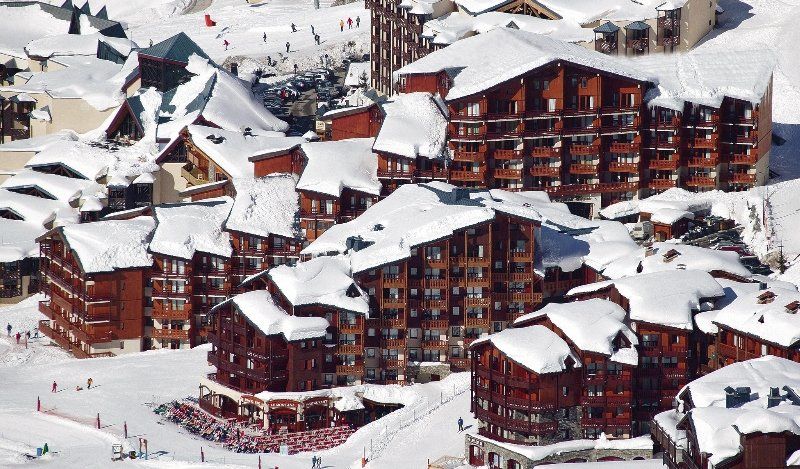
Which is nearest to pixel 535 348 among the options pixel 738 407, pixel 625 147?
pixel 738 407

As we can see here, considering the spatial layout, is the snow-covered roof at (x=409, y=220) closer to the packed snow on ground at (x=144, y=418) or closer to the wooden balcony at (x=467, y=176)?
the wooden balcony at (x=467, y=176)

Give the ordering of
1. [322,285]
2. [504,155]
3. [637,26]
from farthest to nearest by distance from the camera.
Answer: [637,26] < [504,155] < [322,285]

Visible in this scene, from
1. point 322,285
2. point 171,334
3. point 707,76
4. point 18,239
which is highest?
point 707,76

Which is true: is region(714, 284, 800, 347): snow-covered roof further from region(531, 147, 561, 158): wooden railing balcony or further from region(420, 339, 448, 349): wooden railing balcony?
region(531, 147, 561, 158): wooden railing balcony

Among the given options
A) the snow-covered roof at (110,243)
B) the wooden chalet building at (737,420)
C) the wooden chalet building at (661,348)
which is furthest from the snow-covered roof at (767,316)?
the snow-covered roof at (110,243)

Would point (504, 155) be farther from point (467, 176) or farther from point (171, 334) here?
point (171, 334)

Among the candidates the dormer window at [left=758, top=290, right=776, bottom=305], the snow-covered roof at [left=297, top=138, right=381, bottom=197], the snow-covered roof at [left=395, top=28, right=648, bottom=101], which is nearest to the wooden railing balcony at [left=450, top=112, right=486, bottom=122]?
the snow-covered roof at [left=395, top=28, right=648, bottom=101]

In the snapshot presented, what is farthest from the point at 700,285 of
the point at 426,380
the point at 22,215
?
the point at 22,215
